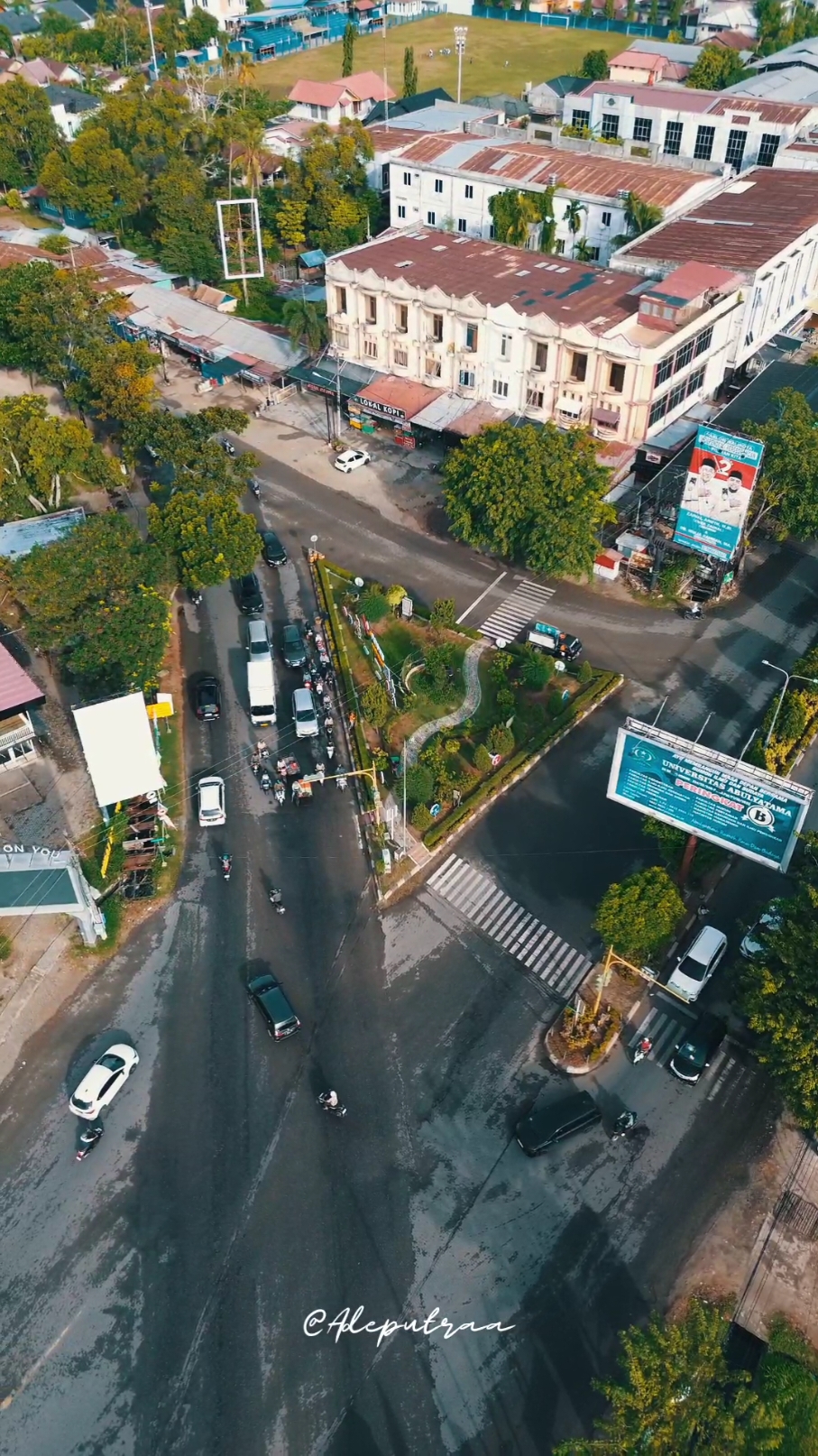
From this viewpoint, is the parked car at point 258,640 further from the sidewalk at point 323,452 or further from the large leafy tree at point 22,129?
the large leafy tree at point 22,129

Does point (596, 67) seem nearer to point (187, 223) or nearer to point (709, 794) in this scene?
point (187, 223)

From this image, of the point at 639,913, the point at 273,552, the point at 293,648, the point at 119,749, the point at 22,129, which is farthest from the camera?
the point at 22,129

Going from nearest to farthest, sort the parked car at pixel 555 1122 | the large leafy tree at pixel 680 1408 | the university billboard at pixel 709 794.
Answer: the large leafy tree at pixel 680 1408 → the parked car at pixel 555 1122 → the university billboard at pixel 709 794

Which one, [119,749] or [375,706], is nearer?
[119,749]

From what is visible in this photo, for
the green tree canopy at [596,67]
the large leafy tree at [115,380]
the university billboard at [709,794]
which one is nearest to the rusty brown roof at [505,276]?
the large leafy tree at [115,380]

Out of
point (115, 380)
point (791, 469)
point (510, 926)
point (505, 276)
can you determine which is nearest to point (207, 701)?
point (510, 926)

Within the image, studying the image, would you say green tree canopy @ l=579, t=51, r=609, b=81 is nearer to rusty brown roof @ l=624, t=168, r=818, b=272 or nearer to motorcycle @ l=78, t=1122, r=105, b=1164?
rusty brown roof @ l=624, t=168, r=818, b=272

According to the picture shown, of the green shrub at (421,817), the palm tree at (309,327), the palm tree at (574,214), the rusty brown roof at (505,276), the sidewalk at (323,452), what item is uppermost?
the rusty brown roof at (505,276)
